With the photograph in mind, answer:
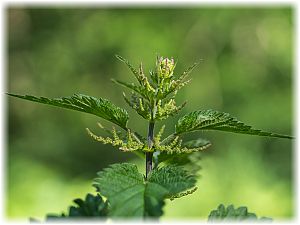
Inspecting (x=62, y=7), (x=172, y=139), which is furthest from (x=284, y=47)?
(x=172, y=139)

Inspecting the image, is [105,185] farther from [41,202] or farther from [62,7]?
[62,7]

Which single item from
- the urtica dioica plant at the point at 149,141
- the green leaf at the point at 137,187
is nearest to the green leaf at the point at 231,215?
the urtica dioica plant at the point at 149,141

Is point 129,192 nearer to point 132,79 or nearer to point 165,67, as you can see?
point 165,67

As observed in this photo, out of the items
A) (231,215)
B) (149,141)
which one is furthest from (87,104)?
(231,215)

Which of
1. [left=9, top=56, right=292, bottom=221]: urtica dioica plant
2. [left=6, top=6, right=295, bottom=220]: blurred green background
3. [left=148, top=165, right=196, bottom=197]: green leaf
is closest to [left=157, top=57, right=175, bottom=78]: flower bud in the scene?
[left=9, top=56, right=292, bottom=221]: urtica dioica plant

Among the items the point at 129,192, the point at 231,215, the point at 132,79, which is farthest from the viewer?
the point at 132,79
